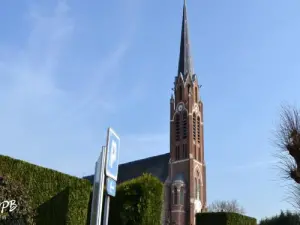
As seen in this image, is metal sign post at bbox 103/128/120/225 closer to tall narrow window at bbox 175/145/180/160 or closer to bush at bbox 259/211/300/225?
bush at bbox 259/211/300/225

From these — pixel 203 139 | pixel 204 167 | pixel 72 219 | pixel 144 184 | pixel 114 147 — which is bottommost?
pixel 72 219

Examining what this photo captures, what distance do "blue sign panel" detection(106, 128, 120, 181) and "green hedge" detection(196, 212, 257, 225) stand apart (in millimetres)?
11802

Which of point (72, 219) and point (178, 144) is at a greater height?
point (178, 144)

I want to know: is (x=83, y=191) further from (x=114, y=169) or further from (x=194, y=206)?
(x=194, y=206)

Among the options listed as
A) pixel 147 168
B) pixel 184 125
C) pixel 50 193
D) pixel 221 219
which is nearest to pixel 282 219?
pixel 221 219

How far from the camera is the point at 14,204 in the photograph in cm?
1038

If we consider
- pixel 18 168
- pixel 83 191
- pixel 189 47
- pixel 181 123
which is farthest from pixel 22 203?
pixel 189 47

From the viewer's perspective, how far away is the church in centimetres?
5585

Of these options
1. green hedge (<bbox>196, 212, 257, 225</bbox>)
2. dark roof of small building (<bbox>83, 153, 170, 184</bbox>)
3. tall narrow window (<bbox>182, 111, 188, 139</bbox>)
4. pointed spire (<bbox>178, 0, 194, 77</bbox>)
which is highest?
pointed spire (<bbox>178, 0, 194, 77</bbox>)

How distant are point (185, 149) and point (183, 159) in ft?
5.42

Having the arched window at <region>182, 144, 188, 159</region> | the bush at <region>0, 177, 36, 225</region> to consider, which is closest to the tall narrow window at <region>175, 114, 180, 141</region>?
the arched window at <region>182, 144, 188, 159</region>

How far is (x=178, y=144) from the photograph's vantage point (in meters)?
60.3

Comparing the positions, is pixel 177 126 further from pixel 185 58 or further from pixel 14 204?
pixel 14 204

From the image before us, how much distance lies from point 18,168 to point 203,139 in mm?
53297
